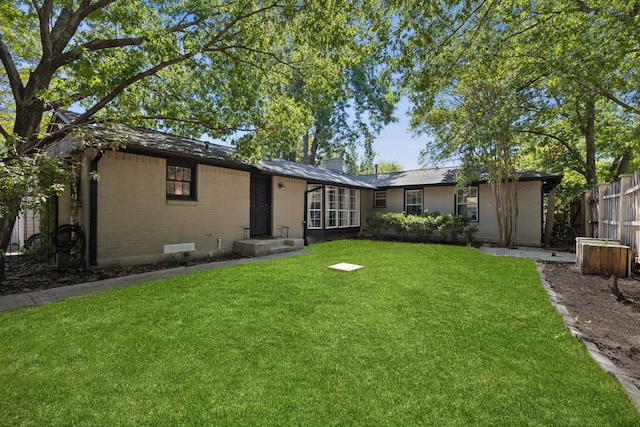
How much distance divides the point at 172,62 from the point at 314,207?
7625 mm

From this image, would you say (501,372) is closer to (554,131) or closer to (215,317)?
(215,317)

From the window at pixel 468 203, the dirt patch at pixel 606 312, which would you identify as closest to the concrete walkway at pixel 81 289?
the dirt patch at pixel 606 312

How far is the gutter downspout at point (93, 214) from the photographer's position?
252 inches

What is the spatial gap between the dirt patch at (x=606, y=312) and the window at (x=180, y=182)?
8818 millimetres

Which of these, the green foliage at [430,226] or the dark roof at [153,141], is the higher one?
the dark roof at [153,141]

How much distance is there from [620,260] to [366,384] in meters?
6.93

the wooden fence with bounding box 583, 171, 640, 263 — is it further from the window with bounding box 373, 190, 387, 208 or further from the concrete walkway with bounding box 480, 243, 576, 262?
the window with bounding box 373, 190, 387, 208

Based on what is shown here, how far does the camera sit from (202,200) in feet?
28.1

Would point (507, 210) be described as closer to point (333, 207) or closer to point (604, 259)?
point (604, 259)

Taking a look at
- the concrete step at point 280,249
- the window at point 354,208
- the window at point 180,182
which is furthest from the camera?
the window at point 354,208

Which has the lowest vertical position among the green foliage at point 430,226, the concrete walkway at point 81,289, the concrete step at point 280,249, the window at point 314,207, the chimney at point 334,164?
the concrete walkway at point 81,289

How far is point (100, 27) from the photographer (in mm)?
7758

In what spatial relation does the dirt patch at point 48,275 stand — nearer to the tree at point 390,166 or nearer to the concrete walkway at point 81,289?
the concrete walkway at point 81,289

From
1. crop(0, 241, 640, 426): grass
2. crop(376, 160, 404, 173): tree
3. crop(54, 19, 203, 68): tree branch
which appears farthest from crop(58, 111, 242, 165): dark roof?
crop(376, 160, 404, 173): tree
